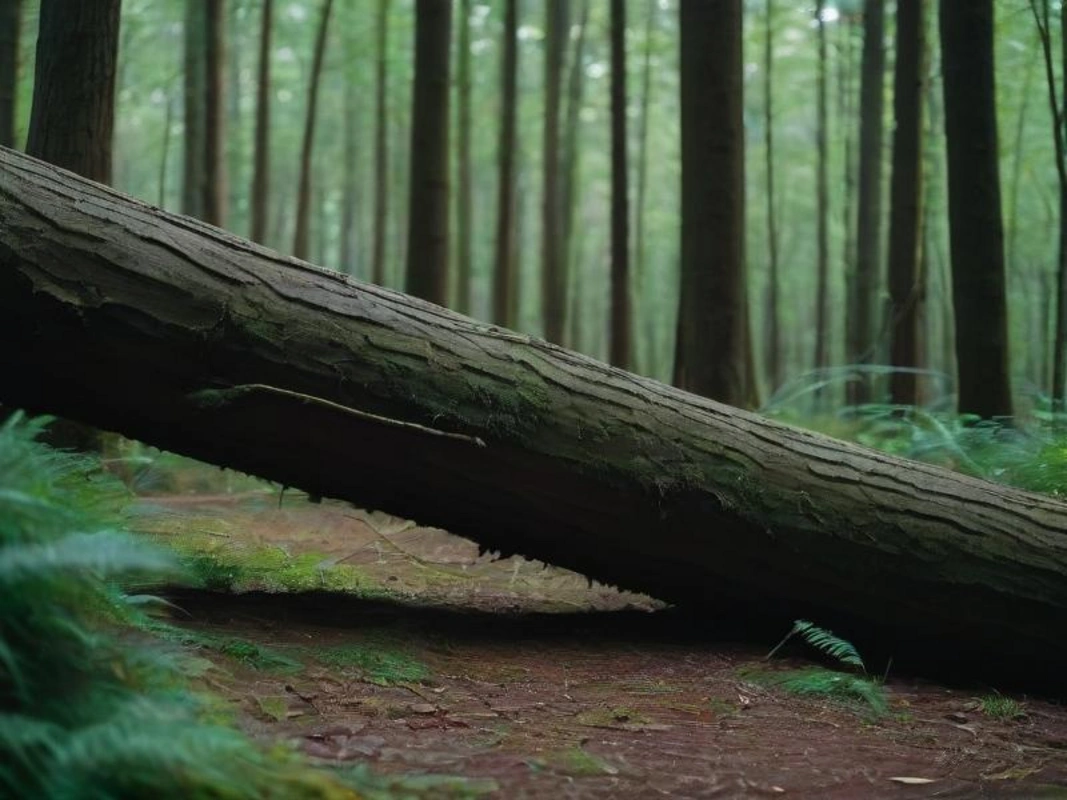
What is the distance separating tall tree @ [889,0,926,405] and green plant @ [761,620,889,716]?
6.25 meters

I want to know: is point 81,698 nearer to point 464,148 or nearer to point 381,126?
point 464,148

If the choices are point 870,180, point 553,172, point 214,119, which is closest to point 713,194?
point 214,119

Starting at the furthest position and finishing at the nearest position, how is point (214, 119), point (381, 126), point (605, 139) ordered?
point (605, 139) < point (381, 126) < point (214, 119)

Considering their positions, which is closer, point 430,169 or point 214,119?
point 430,169

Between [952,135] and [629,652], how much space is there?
16.2 ft

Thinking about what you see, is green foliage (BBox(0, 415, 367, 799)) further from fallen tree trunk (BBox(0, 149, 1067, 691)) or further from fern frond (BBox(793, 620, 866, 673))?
fern frond (BBox(793, 620, 866, 673))

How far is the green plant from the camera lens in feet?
13.6

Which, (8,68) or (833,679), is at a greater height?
(8,68)

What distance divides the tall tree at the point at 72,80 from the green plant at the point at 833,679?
4.84 m

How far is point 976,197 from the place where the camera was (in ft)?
23.4

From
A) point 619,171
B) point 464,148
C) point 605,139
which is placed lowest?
point 619,171

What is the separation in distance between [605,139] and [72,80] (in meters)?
30.1

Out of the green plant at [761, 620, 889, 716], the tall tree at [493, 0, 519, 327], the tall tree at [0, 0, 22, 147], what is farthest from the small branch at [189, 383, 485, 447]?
the tall tree at [493, 0, 519, 327]

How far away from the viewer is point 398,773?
8.82ft
